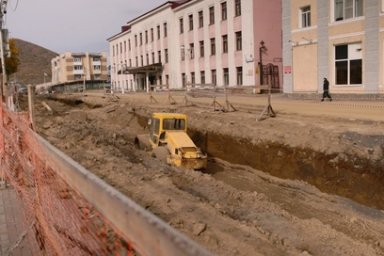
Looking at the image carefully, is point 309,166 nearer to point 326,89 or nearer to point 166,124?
point 166,124

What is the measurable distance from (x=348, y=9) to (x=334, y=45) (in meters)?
2.18

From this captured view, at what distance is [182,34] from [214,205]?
136ft

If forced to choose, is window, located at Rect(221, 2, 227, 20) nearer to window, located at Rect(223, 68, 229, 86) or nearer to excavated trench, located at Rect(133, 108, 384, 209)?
window, located at Rect(223, 68, 229, 86)

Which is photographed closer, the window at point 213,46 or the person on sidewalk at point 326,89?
the person on sidewalk at point 326,89

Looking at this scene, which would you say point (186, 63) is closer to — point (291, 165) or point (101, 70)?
point (291, 165)

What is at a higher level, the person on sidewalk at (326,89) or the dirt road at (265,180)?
the person on sidewalk at (326,89)

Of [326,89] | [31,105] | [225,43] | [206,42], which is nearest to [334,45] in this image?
[326,89]

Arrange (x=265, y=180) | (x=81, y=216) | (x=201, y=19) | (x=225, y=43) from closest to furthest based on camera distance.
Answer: (x=81, y=216)
(x=265, y=180)
(x=225, y=43)
(x=201, y=19)

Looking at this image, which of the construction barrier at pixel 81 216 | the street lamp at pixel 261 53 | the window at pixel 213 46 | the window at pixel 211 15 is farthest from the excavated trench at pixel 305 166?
the window at pixel 211 15

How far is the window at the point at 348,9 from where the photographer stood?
24891mm

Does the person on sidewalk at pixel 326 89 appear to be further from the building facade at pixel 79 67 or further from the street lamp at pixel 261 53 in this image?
the building facade at pixel 79 67

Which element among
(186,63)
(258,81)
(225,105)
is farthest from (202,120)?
(186,63)

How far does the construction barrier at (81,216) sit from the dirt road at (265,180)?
12.8 ft

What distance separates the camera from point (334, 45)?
2652cm
